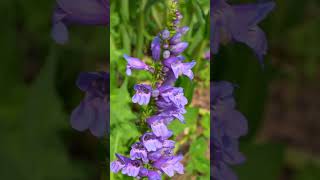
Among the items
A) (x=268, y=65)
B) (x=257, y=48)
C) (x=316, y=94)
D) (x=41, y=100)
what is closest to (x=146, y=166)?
(x=257, y=48)

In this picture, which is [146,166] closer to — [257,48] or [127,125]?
[127,125]

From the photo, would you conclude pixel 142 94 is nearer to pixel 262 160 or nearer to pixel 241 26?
pixel 241 26

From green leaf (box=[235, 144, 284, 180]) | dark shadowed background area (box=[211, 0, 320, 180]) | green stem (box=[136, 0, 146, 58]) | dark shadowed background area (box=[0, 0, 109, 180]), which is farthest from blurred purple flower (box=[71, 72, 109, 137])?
green leaf (box=[235, 144, 284, 180])

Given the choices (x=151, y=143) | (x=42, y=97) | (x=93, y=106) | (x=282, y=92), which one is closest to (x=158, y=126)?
(x=151, y=143)

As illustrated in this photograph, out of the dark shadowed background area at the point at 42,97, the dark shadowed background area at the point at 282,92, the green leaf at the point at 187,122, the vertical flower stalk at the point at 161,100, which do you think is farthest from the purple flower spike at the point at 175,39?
the dark shadowed background area at the point at 42,97

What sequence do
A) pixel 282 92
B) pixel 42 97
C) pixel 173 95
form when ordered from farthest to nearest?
pixel 282 92
pixel 42 97
pixel 173 95

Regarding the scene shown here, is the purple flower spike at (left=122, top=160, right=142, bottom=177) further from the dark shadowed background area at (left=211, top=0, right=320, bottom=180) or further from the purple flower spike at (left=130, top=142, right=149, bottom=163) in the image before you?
the dark shadowed background area at (left=211, top=0, right=320, bottom=180)
